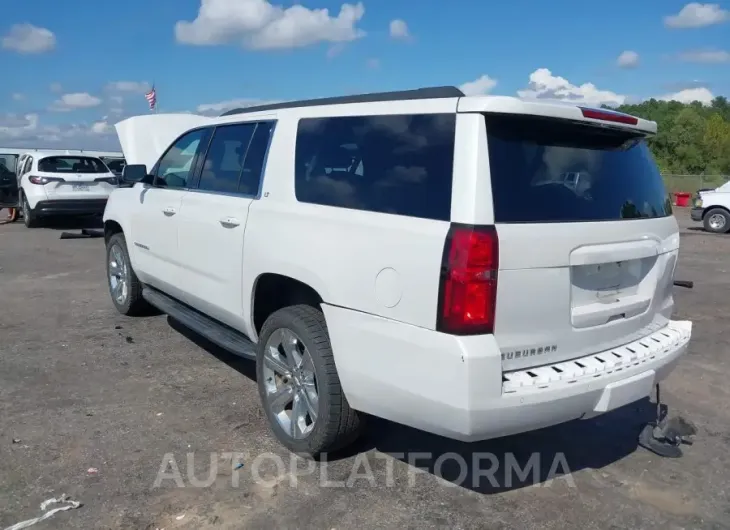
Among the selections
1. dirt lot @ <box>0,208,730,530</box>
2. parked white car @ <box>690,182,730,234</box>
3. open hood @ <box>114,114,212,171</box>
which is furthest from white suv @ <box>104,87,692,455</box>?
parked white car @ <box>690,182,730,234</box>

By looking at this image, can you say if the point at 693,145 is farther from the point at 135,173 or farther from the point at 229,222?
the point at 229,222

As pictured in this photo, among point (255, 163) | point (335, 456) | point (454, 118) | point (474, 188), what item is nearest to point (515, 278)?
point (474, 188)

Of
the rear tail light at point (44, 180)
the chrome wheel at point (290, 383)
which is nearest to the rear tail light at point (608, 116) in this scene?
the chrome wheel at point (290, 383)

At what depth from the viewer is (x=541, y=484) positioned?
3.67 metres

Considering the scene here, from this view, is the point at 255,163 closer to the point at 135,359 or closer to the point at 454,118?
the point at 454,118

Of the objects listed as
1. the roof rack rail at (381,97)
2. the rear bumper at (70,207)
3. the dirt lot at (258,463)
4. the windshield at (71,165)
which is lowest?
the dirt lot at (258,463)

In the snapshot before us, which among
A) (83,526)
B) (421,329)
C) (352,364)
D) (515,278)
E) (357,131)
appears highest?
(357,131)

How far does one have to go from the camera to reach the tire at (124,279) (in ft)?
21.2

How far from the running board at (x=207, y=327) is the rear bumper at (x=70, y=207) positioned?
993cm

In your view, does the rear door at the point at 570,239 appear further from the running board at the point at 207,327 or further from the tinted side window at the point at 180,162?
the tinted side window at the point at 180,162

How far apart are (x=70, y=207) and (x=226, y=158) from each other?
11478mm

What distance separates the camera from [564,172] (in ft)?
10.9

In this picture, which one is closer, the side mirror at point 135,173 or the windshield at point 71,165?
the side mirror at point 135,173

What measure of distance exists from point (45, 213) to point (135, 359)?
10.7 metres
